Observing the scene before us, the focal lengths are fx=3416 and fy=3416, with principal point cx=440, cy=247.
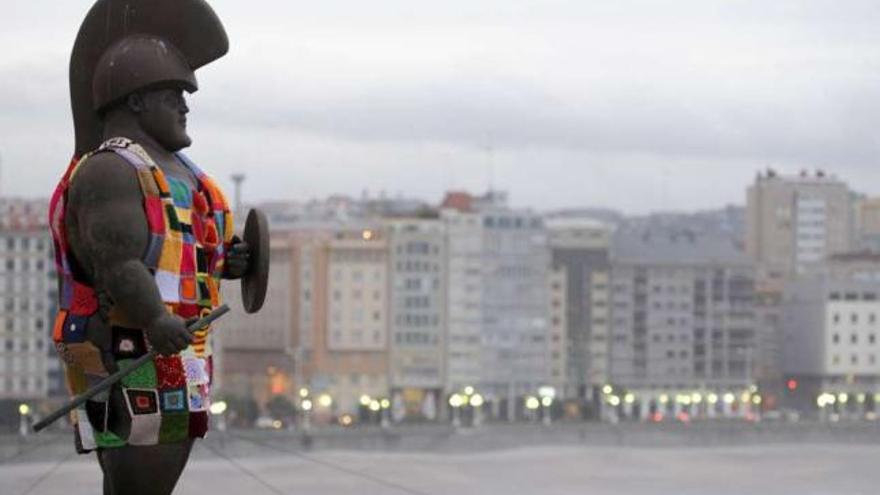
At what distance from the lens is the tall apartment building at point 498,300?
83.6 metres

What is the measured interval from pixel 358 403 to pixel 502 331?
5737mm

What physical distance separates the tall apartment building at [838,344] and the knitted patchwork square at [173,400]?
268 ft

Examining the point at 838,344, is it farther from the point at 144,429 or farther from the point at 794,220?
the point at 144,429

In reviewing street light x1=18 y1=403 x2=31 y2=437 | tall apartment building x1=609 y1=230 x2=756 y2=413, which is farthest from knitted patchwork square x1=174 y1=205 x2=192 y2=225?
tall apartment building x1=609 y1=230 x2=756 y2=413

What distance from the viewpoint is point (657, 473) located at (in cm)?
1533

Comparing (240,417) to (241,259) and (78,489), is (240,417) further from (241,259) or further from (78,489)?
(241,259)

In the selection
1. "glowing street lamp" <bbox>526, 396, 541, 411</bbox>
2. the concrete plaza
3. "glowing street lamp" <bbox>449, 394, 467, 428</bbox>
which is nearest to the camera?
the concrete plaza

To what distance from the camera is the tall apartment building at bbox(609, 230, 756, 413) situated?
8969 centimetres

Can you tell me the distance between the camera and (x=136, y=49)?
700 centimetres

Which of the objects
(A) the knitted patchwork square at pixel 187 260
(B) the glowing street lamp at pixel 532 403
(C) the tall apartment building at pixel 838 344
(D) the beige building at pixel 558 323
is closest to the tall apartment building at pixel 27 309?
(B) the glowing street lamp at pixel 532 403

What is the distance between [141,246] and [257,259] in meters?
0.37

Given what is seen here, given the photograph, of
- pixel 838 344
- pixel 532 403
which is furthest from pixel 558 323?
pixel 838 344

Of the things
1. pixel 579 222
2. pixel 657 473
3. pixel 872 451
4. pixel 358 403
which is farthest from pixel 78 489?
pixel 579 222

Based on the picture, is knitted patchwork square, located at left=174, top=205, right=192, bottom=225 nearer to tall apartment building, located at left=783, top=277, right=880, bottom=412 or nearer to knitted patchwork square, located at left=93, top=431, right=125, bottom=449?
knitted patchwork square, located at left=93, top=431, right=125, bottom=449
